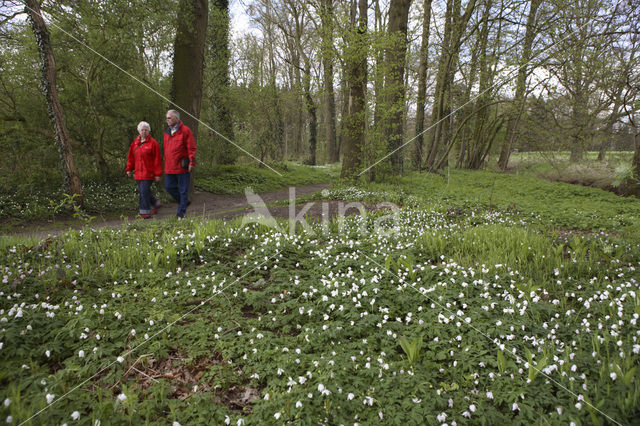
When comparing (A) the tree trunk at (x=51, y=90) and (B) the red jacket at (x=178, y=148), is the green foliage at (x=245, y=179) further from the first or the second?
(B) the red jacket at (x=178, y=148)

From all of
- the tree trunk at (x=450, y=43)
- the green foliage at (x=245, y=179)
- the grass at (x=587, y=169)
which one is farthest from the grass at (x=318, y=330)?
the grass at (x=587, y=169)

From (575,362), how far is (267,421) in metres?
2.45

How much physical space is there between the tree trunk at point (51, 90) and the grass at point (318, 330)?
411 cm

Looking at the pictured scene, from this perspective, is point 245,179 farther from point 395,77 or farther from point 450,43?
point 450,43

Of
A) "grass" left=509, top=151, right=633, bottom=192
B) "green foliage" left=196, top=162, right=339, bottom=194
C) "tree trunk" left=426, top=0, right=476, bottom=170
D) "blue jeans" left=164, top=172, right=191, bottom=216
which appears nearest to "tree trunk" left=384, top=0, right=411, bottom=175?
"tree trunk" left=426, top=0, right=476, bottom=170

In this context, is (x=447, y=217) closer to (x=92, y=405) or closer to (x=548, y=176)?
(x=92, y=405)

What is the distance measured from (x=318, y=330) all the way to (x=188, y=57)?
413 inches

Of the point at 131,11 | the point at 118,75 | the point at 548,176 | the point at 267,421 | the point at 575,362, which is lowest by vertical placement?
the point at 267,421

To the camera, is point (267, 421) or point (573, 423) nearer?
point (573, 423)

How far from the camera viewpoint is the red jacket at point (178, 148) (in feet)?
24.2

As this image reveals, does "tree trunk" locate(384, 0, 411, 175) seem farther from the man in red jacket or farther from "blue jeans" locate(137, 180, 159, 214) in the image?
"blue jeans" locate(137, 180, 159, 214)

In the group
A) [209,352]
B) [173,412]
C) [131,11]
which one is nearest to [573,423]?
[173,412]

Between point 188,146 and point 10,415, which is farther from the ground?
point 188,146

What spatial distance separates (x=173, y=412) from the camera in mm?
2129
